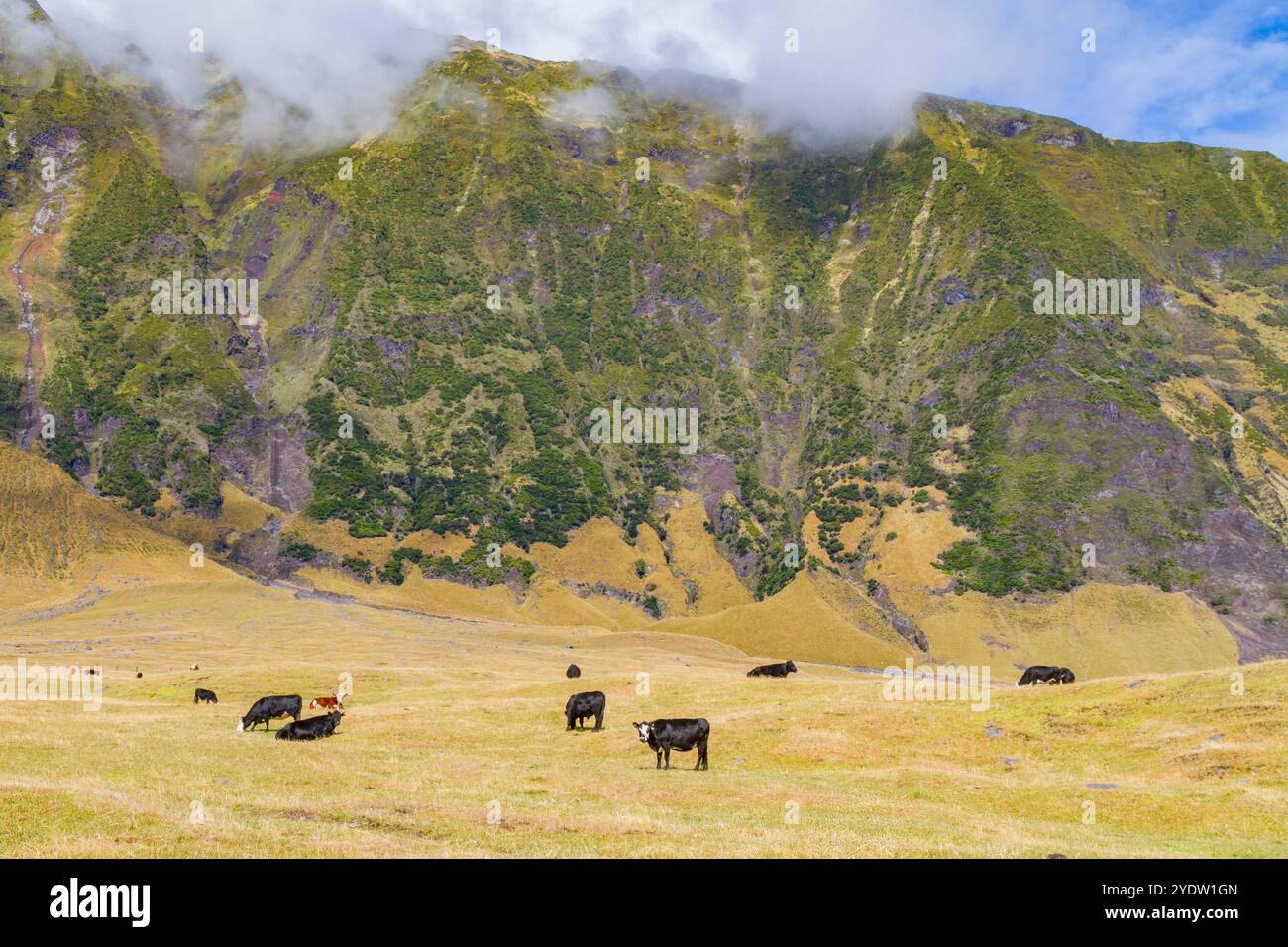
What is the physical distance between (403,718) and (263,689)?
18009 millimetres

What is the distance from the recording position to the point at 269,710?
46.6m

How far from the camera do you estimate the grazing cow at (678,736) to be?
123 feet

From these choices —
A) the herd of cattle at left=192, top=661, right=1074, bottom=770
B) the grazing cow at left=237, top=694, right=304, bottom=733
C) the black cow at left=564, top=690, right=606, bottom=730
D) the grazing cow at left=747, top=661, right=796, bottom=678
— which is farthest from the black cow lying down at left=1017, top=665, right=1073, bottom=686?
the grazing cow at left=237, top=694, right=304, bottom=733

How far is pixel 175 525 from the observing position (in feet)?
609

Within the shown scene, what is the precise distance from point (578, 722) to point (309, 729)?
13.3 m

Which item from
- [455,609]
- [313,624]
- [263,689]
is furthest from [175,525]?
[263,689]

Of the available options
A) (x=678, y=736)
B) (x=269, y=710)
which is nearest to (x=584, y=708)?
(x=678, y=736)

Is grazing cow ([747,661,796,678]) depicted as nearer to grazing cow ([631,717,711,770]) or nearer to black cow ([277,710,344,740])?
grazing cow ([631,717,711,770])

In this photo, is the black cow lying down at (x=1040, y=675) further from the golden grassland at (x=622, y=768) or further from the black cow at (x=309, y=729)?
the black cow at (x=309, y=729)

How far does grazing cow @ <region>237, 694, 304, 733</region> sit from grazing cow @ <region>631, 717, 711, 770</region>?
63.3 ft

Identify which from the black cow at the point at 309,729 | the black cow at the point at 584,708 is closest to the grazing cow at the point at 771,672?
the black cow at the point at 584,708

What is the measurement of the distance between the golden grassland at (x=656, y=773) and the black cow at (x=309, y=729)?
917 millimetres

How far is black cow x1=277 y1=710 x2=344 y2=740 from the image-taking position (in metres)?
41.3

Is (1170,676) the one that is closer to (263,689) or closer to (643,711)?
(643,711)
